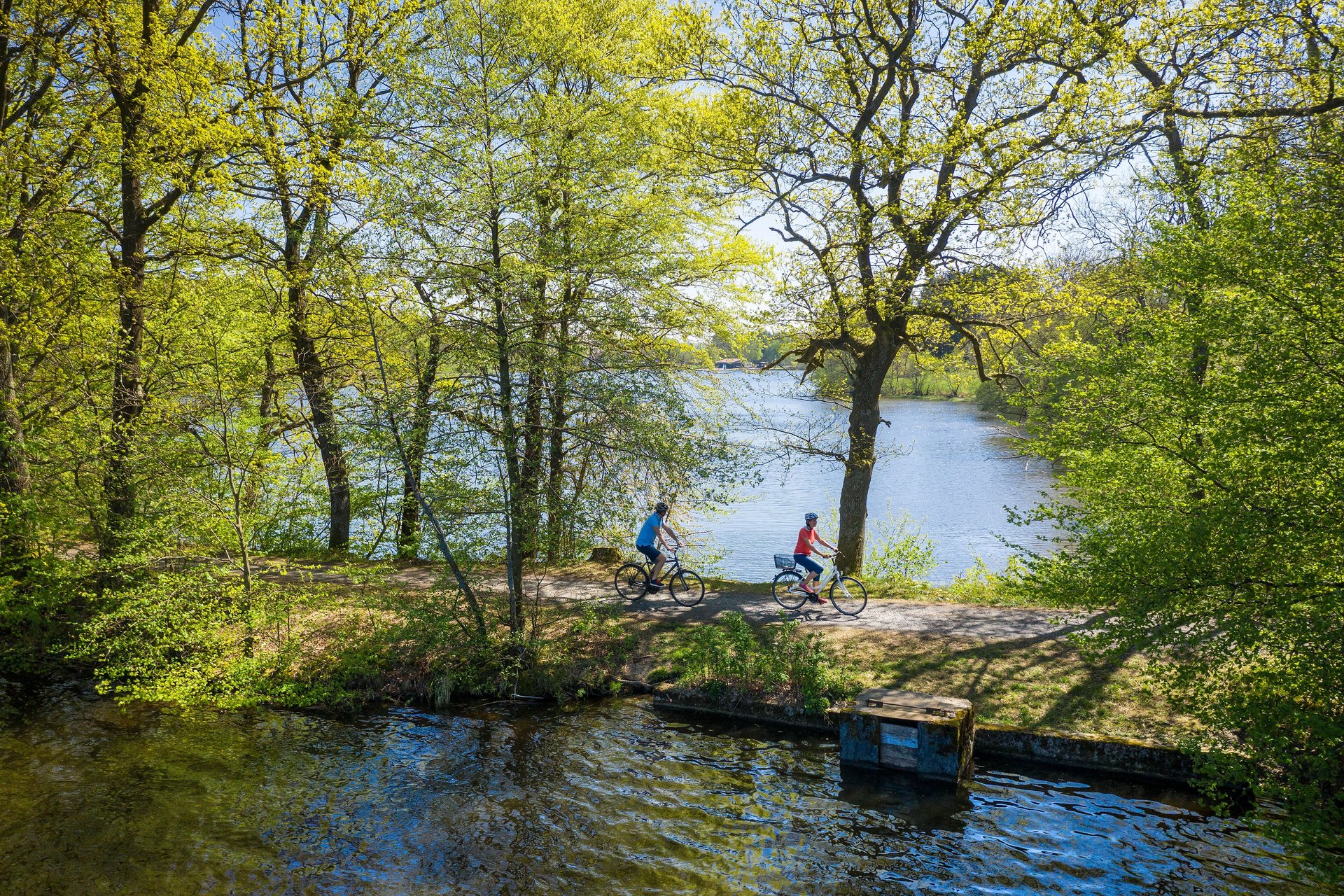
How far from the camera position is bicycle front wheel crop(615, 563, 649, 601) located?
15555mm

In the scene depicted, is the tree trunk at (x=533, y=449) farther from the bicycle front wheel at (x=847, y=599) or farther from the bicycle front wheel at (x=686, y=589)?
the bicycle front wheel at (x=847, y=599)

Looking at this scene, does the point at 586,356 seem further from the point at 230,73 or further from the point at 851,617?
the point at 230,73

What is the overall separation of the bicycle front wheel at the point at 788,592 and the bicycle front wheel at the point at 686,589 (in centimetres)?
145

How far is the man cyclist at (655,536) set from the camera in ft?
46.3

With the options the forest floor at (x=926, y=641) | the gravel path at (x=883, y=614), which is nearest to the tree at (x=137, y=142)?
the forest floor at (x=926, y=641)

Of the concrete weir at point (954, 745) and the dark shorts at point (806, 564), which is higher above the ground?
the dark shorts at point (806, 564)

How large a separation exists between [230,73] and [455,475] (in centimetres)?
912

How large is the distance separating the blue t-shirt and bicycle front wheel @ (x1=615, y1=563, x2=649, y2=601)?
1147 millimetres

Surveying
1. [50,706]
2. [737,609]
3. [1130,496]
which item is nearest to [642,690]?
[737,609]

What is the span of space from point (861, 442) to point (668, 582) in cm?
527

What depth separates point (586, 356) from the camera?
1267cm

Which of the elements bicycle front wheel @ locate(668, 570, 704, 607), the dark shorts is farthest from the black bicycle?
the dark shorts

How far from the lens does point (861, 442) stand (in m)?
17.0

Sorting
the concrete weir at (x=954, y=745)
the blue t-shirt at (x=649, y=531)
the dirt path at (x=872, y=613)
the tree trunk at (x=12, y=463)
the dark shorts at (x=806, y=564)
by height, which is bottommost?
the concrete weir at (x=954, y=745)
